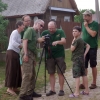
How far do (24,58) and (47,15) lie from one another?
16044mm

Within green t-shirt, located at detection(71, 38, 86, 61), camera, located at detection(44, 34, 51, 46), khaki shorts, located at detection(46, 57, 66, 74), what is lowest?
khaki shorts, located at detection(46, 57, 66, 74)

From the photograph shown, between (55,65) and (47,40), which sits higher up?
(47,40)

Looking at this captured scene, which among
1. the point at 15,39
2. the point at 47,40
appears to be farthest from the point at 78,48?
the point at 15,39

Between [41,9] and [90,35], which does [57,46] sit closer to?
[90,35]

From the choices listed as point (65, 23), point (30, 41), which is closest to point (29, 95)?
point (30, 41)

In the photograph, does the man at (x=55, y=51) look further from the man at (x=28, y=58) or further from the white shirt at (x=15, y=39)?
the white shirt at (x=15, y=39)

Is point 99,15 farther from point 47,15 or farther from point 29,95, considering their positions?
point 29,95

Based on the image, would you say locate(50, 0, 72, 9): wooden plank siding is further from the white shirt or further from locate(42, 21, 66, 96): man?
locate(42, 21, 66, 96): man

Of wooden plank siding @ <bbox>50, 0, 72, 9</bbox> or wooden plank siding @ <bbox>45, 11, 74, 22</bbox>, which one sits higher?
wooden plank siding @ <bbox>50, 0, 72, 9</bbox>

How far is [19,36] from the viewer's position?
19.2 feet

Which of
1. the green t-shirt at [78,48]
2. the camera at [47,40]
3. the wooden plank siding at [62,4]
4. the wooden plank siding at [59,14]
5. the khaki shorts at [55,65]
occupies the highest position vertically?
the wooden plank siding at [62,4]

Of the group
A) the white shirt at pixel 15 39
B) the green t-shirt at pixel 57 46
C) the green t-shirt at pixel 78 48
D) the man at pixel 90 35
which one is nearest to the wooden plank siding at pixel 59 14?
the man at pixel 90 35

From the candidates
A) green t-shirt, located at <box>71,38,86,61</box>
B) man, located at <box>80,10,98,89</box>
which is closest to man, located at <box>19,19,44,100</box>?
green t-shirt, located at <box>71,38,86,61</box>

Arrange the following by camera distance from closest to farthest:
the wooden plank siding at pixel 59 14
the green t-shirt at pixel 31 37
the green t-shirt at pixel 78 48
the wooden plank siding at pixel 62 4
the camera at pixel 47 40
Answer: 1. the green t-shirt at pixel 31 37
2. the camera at pixel 47 40
3. the green t-shirt at pixel 78 48
4. the wooden plank siding at pixel 59 14
5. the wooden plank siding at pixel 62 4
